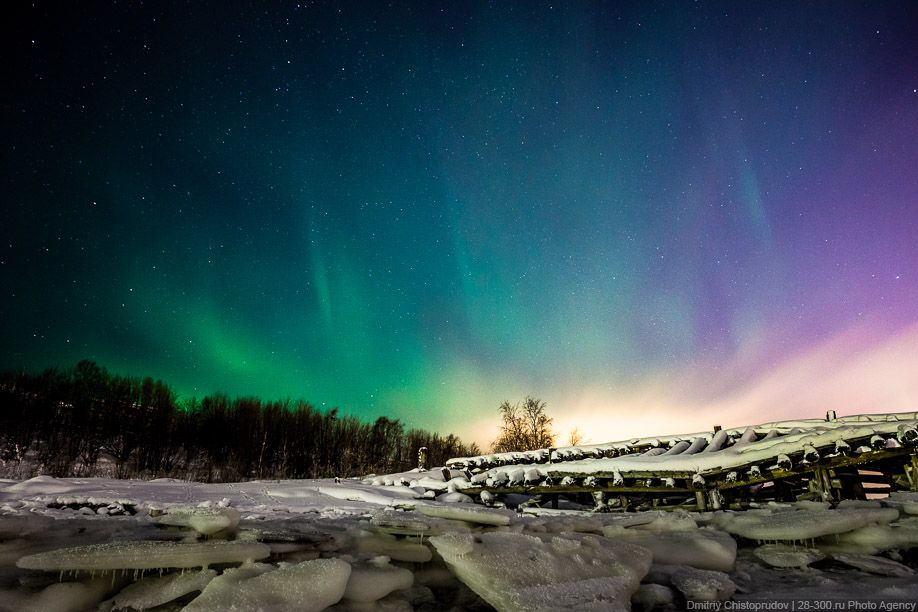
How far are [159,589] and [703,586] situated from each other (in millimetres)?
2791

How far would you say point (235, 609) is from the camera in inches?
70.6

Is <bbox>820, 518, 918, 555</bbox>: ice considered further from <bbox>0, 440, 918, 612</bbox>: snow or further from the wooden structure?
the wooden structure

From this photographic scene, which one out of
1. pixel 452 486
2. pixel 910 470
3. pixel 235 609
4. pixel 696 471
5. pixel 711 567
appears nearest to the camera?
pixel 235 609

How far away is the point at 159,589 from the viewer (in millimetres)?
2166

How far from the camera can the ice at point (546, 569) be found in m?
1.95

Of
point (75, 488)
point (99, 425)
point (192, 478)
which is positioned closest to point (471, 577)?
point (75, 488)

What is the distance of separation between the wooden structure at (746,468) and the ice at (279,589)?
8.03 m

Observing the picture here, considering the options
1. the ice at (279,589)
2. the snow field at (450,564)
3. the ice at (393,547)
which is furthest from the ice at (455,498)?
the ice at (279,589)

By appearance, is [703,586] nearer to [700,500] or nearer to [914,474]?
[700,500]

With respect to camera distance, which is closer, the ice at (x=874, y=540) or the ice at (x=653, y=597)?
the ice at (x=653, y=597)

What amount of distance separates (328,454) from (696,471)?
68.8 ft

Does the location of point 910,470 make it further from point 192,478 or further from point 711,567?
point 192,478

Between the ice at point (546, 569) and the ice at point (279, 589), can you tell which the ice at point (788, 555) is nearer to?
the ice at point (546, 569)

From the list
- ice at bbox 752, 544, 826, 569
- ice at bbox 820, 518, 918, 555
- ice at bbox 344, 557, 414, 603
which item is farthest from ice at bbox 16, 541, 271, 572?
ice at bbox 820, 518, 918, 555
